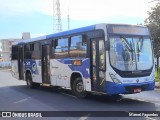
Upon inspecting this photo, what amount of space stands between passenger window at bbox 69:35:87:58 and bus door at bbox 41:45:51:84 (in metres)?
3.02

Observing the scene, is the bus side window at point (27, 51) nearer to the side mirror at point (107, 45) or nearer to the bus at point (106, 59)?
the bus at point (106, 59)

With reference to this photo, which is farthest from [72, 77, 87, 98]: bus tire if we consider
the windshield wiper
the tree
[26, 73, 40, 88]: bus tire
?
the tree

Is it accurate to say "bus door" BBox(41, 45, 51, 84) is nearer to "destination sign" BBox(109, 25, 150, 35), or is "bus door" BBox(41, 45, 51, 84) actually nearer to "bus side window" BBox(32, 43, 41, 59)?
"bus side window" BBox(32, 43, 41, 59)

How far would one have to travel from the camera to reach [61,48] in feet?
55.7

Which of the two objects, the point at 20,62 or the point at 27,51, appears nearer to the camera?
the point at 27,51

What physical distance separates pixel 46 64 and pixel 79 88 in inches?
166

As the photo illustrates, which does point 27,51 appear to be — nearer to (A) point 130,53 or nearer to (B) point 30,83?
(B) point 30,83

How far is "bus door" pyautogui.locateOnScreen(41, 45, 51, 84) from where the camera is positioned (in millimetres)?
18719

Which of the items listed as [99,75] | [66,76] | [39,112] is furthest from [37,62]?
[39,112]

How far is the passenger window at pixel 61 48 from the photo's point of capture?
16578 mm

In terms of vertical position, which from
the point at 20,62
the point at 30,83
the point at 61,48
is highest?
the point at 61,48

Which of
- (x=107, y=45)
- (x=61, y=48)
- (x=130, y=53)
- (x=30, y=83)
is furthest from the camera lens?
(x=30, y=83)

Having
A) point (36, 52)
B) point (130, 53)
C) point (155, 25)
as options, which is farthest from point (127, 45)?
point (155, 25)

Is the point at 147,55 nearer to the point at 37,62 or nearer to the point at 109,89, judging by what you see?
the point at 109,89
